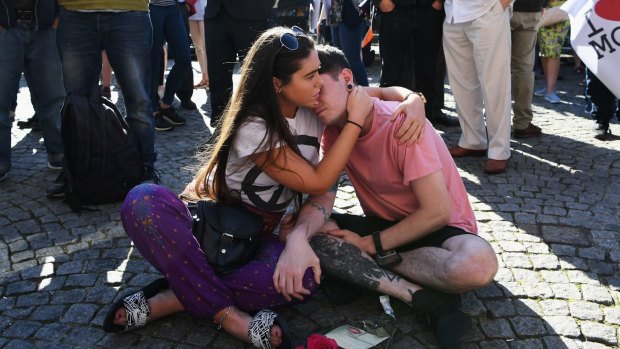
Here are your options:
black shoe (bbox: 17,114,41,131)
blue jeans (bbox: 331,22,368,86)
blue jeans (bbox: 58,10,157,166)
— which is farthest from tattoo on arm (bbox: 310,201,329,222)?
black shoe (bbox: 17,114,41,131)

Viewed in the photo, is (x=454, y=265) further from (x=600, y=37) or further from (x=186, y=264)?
(x=600, y=37)

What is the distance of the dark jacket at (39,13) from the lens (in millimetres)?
4422

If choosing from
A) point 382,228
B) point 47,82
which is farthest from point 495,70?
point 47,82

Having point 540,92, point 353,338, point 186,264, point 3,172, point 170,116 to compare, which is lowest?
point 540,92

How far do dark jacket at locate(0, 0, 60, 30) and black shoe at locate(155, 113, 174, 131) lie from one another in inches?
67.6

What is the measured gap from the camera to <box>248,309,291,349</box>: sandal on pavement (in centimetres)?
258

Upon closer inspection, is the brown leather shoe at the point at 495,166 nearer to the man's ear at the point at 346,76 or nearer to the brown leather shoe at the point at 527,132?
the brown leather shoe at the point at 527,132

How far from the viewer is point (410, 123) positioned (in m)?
2.82

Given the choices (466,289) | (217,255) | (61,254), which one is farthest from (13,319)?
(466,289)

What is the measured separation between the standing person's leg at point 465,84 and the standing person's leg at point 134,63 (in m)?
2.26

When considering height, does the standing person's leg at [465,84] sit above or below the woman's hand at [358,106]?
below

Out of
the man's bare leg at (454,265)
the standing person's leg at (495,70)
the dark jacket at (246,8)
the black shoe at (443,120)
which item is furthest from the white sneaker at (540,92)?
the man's bare leg at (454,265)

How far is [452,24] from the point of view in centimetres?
505

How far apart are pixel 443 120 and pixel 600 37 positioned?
181 centimetres
